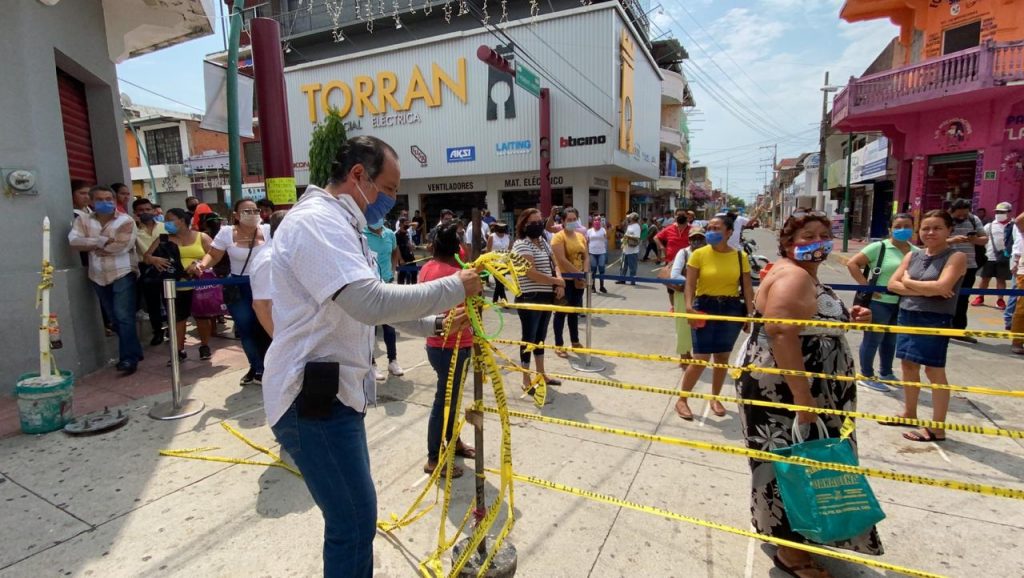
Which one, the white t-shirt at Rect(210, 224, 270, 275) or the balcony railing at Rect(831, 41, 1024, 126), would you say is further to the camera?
→ the balcony railing at Rect(831, 41, 1024, 126)

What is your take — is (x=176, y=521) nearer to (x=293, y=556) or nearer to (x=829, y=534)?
(x=293, y=556)

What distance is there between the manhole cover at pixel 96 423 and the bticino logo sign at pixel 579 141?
18115mm

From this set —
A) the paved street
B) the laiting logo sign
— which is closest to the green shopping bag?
the paved street

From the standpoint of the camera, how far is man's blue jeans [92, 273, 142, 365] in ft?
17.3

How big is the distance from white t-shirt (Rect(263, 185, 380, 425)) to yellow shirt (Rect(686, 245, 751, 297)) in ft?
10.7

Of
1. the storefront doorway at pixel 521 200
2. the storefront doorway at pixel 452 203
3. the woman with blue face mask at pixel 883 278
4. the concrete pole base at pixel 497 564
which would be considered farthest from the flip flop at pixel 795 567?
the storefront doorway at pixel 452 203

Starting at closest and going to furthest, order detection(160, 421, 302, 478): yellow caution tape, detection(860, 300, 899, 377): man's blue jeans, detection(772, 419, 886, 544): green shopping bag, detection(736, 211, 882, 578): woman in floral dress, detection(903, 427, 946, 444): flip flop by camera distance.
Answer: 1. detection(772, 419, 886, 544): green shopping bag
2. detection(736, 211, 882, 578): woman in floral dress
3. detection(160, 421, 302, 478): yellow caution tape
4. detection(903, 427, 946, 444): flip flop
5. detection(860, 300, 899, 377): man's blue jeans

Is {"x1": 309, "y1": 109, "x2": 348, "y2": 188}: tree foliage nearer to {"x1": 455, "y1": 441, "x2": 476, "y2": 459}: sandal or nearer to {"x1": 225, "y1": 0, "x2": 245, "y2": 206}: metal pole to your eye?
{"x1": 225, "y1": 0, "x2": 245, "y2": 206}: metal pole

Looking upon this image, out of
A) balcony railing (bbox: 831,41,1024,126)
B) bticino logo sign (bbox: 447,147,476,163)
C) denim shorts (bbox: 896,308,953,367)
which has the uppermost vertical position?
balcony railing (bbox: 831,41,1024,126)

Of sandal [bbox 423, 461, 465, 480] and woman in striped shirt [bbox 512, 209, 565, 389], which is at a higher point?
woman in striped shirt [bbox 512, 209, 565, 389]

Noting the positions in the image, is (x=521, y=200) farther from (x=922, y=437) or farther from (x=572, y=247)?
(x=922, y=437)

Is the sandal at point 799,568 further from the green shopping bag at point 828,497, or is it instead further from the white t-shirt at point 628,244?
the white t-shirt at point 628,244

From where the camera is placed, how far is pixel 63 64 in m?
6.03

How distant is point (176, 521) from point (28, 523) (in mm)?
821
